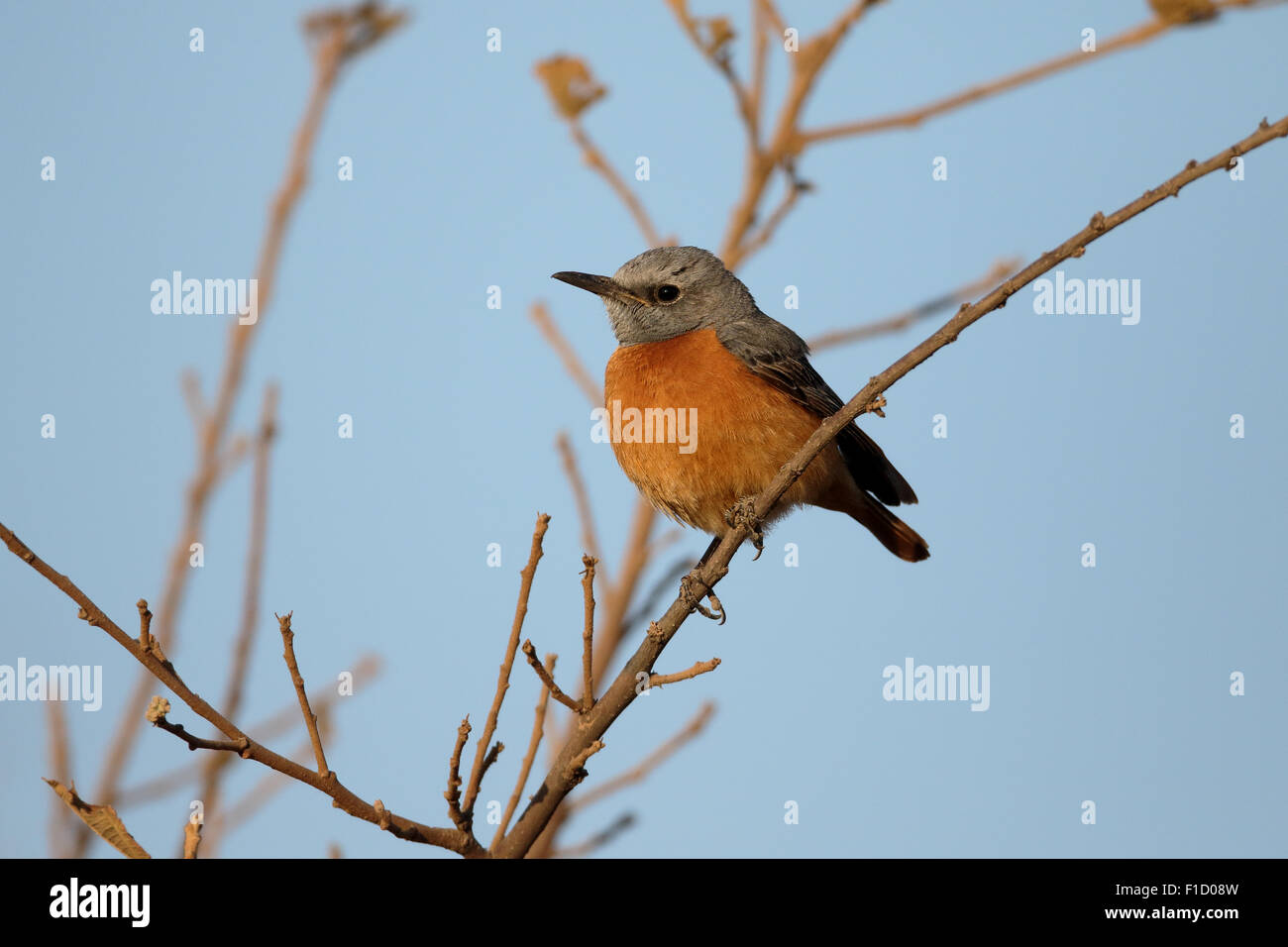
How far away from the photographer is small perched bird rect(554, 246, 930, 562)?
6.63 meters

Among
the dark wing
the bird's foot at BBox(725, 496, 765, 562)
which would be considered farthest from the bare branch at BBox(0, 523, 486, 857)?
the dark wing

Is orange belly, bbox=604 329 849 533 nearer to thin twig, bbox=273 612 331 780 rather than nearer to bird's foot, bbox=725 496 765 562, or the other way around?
bird's foot, bbox=725 496 765 562

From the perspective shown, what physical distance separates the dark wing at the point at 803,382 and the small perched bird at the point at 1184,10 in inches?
106

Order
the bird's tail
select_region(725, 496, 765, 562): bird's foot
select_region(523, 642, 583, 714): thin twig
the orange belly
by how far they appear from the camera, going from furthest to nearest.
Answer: the bird's tail < the orange belly < select_region(725, 496, 765, 562): bird's foot < select_region(523, 642, 583, 714): thin twig

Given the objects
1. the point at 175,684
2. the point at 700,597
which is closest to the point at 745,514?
the point at 700,597

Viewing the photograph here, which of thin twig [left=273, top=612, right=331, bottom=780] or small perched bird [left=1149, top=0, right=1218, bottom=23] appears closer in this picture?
thin twig [left=273, top=612, right=331, bottom=780]

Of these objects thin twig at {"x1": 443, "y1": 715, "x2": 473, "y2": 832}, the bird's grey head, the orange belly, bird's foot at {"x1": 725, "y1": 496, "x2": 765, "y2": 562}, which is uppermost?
the bird's grey head

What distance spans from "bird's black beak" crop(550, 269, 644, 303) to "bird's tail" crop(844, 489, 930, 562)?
2.00 m

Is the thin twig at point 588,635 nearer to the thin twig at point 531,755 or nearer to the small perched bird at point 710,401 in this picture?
the thin twig at point 531,755

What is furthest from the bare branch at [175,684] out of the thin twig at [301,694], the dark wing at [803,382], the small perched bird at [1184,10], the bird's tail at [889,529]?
the bird's tail at [889,529]

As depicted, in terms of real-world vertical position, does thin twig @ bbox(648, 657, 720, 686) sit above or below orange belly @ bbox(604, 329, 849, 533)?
below
